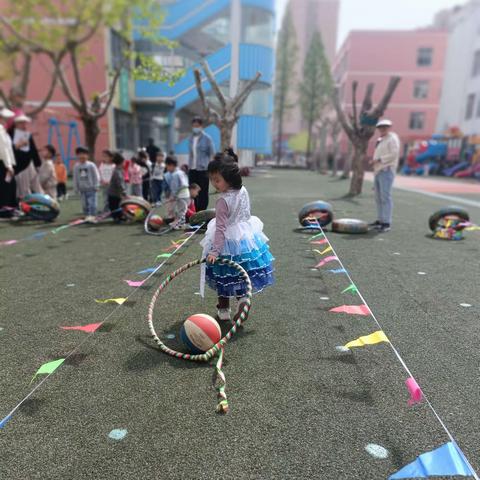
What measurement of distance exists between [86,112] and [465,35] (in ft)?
137

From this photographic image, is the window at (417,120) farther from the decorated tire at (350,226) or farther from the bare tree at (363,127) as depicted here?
the decorated tire at (350,226)

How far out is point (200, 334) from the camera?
3.74 metres

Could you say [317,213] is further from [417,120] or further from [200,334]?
[417,120]

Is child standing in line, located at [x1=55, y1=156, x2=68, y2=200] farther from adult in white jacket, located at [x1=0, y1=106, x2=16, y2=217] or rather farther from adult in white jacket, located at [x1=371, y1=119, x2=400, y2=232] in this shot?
adult in white jacket, located at [x1=371, y1=119, x2=400, y2=232]

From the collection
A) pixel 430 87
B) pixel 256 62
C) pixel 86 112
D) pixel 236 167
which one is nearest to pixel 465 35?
pixel 430 87

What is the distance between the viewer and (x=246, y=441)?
8.71ft

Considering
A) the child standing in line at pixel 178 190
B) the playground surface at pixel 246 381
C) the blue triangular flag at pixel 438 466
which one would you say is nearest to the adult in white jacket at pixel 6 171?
the child standing in line at pixel 178 190

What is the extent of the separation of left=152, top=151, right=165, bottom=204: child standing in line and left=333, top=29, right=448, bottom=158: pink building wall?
4830cm

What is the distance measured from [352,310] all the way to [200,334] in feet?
6.40

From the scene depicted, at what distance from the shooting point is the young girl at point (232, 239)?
4020mm

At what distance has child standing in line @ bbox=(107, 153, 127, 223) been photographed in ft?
35.1

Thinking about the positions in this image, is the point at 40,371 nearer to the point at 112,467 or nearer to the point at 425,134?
the point at 112,467

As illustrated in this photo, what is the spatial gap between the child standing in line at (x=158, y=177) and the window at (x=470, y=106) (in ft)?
130

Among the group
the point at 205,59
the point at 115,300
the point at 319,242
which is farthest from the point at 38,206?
the point at 205,59
